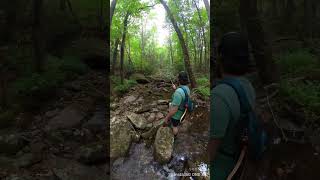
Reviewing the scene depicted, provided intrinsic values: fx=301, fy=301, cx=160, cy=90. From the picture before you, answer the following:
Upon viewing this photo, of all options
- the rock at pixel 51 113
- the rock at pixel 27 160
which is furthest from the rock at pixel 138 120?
the rock at pixel 27 160

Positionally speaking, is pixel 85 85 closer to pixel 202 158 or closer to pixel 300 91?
pixel 202 158

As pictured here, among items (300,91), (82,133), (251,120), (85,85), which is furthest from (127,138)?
(300,91)

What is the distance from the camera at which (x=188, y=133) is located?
305 centimetres

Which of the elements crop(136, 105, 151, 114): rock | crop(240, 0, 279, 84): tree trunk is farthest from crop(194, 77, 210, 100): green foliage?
crop(240, 0, 279, 84): tree trunk

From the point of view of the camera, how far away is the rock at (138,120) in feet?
10.3

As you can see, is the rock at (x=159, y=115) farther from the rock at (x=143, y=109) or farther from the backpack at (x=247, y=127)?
the backpack at (x=247, y=127)

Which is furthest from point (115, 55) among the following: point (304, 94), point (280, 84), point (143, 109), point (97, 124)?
point (304, 94)

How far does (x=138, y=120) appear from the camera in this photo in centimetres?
316

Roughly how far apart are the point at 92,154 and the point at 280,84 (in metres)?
2.37

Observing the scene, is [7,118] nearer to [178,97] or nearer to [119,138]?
[119,138]

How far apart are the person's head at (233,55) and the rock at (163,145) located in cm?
125

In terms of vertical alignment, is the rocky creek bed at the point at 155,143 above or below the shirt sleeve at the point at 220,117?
below

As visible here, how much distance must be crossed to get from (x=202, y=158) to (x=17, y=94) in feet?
7.87

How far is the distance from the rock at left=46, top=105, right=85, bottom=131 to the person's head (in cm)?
238
